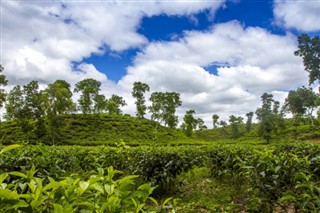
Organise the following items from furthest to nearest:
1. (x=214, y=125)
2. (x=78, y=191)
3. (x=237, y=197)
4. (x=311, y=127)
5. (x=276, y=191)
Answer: (x=214, y=125) → (x=311, y=127) → (x=237, y=197) → (x=276, y=191) → (x=78, y=191)

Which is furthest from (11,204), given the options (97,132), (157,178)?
(97,132)

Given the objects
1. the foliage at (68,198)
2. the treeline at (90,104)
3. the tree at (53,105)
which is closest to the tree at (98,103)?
the treeline at (90,104)

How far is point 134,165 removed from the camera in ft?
21.5

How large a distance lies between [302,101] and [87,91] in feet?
144

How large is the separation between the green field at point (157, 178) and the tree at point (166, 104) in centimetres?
5060

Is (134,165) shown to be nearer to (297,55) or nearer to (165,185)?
(165,185)

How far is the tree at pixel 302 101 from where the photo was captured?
5306 centimetres

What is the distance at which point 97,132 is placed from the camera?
4744 cm

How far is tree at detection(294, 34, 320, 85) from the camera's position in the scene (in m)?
40.0

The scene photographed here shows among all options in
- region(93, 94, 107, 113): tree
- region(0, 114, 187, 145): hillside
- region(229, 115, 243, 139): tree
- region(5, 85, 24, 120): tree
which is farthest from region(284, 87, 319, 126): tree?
region(5, 85, 24, 120): tree

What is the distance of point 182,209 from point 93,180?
454cm

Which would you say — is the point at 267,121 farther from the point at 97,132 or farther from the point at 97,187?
the point at 97,187

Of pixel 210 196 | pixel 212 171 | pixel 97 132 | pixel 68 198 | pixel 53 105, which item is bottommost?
pixel 210 196

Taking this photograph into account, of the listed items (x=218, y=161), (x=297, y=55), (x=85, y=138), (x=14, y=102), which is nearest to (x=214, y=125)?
(x=297, y=55)
